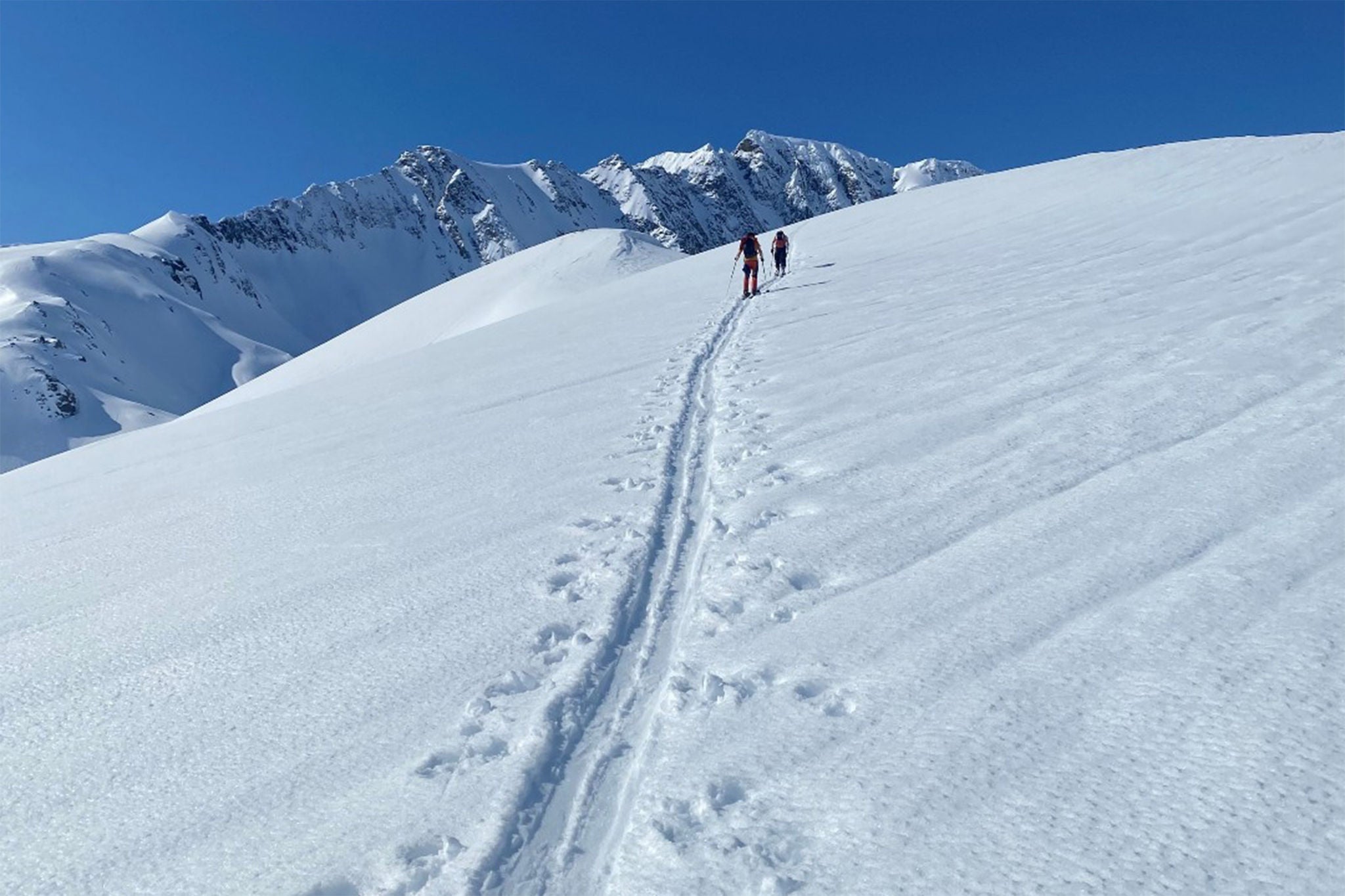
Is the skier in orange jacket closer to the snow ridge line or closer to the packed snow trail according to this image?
the snow ridge line

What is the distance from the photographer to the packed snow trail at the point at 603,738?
9.49ft

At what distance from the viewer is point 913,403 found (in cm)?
793

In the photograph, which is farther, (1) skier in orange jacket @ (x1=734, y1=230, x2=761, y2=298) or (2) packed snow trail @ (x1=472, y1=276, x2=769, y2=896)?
(1) skier in orange jacket @ (x1=734, y1=230, x2=761, y2=298)

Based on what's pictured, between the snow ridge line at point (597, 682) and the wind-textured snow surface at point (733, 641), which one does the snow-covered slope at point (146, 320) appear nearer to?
the wind-textured snow surface at point (733, 641)

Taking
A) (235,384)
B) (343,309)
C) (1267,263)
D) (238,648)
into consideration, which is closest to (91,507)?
→ (238,648)

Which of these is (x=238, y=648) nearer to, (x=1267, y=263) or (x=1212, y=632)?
(x=1212, y=632)

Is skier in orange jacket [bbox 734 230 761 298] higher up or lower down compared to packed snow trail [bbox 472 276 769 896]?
higher up

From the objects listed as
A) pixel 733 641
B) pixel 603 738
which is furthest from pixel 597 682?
pixel 733 641

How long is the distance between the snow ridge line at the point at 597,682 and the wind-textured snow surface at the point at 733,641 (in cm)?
2

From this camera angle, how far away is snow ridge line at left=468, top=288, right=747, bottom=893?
117 inches

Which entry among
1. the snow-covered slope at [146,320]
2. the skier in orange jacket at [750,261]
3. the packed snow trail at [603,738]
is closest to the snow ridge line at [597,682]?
the packed snow trail at [603,738]

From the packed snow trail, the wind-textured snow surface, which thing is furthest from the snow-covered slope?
the packed snow trail

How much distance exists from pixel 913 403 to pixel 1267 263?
25.4 ft

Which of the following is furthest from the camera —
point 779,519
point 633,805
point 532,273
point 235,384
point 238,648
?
point 235,384
